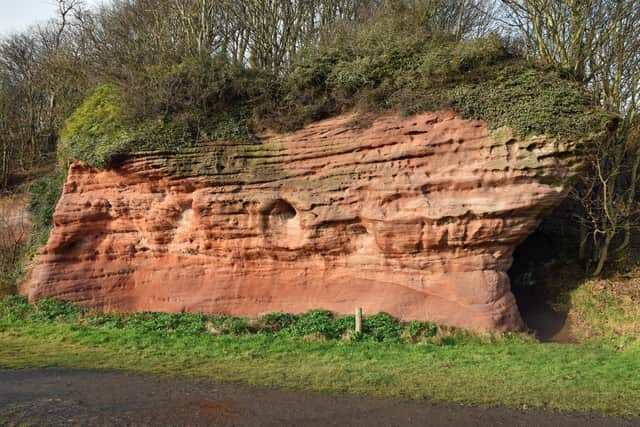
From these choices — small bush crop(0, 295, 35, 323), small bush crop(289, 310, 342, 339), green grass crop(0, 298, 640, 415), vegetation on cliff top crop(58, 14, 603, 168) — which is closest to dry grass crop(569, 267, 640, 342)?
green grass crop(0, 298, 640, 415)

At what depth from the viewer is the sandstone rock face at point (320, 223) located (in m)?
11.0

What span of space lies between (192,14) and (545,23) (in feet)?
40.4

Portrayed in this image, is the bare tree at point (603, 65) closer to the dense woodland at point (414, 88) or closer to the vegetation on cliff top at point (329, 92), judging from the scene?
the dense woodland at point (414, 88)

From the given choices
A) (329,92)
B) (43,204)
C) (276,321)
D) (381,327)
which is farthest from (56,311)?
(329,92)

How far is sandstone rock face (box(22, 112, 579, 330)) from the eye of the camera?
11.0 m

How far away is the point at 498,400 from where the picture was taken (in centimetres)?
667

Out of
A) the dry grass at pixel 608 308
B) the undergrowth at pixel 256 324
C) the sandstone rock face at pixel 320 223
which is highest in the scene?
the sandstone rock face at pixel 320 223

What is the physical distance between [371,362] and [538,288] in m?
7.24

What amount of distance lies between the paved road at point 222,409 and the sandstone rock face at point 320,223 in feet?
16.2

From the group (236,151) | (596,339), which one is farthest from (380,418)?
(236,151)

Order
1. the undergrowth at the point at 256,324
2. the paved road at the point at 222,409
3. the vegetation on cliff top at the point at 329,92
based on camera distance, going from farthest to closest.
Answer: the vegetation on cliff top at the point at 329,92, the undergrowth at the point at 256,324, the paved road at the point at 222,409

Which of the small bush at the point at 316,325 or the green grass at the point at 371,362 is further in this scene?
the small bush at the point at 316,325

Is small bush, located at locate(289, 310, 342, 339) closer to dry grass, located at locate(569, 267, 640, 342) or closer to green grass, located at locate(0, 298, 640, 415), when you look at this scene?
green grass, located at locate(0, 298, 640, 415)

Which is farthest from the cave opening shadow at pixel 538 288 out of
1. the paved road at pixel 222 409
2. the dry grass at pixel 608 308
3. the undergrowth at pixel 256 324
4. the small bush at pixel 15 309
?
the small bush at pixel 15 309
